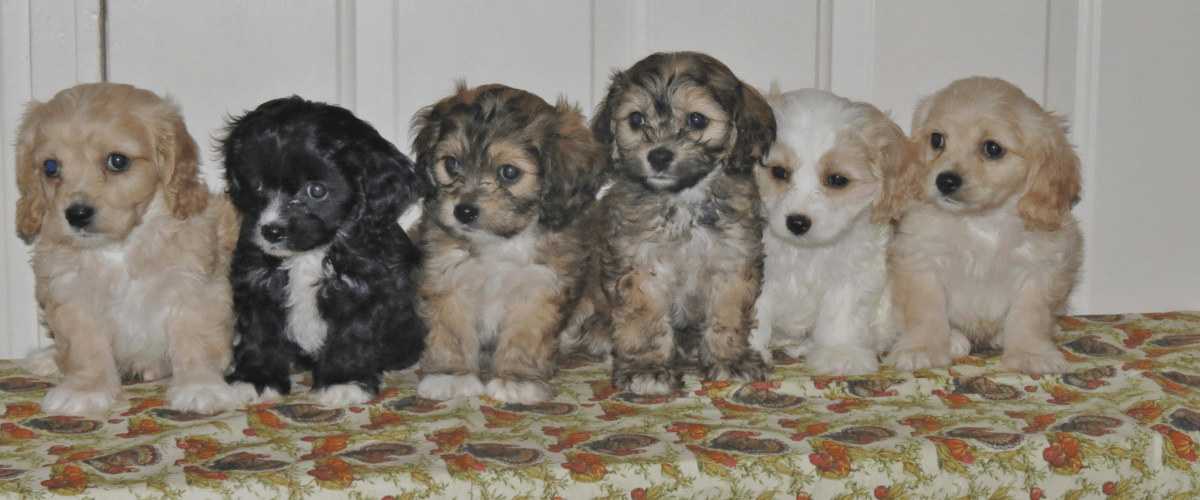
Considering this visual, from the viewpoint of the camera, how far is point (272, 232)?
2988 millimetres

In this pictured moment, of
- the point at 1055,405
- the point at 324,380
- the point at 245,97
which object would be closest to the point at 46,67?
the point at 245,97

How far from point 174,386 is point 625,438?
1483 millimetres

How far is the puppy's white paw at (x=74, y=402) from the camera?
9.84ft

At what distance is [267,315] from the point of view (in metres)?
3.22

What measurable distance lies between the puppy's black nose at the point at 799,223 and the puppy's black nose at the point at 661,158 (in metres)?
0.55

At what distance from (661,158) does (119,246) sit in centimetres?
179

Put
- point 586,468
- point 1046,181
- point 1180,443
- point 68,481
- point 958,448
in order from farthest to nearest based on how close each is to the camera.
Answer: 1. point 1046,181
2. point 1180,443
3. point 958,448
4. point 586,468
5. point 68,481

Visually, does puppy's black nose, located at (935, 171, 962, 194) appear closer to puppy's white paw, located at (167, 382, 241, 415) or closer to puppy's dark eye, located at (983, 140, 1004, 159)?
puppy's dark eye, located at (983, 140, 1004, 159)

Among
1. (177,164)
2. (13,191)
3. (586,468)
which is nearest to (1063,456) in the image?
(586,468)

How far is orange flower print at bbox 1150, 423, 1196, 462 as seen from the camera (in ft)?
9.56

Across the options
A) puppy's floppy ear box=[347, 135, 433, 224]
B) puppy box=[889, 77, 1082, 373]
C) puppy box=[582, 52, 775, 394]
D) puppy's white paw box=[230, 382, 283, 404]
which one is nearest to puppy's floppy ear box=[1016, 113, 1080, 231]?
puppy box=[889, 77, 1082, 373]

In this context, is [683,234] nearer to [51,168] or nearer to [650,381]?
[650,381]

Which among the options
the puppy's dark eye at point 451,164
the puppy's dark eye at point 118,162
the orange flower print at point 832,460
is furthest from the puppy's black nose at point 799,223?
the puppy's dark eye at point 118,162

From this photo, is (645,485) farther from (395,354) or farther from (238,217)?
(238,217)
